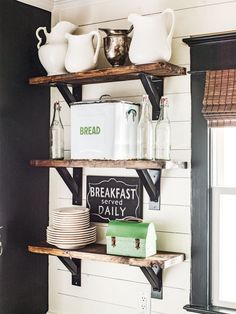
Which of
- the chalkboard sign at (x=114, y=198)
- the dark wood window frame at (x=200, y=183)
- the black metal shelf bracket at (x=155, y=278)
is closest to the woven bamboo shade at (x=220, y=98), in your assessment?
the dark wood window frame at (x=200, y=183)

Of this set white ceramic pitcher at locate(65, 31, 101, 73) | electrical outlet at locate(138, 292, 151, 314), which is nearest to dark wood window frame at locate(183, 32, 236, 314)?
→ electrical outlet at locate(138, 292, 151, 314)

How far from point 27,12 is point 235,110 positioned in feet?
3.98

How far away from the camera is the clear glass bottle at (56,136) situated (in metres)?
2.56

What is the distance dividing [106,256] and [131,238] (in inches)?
5.8

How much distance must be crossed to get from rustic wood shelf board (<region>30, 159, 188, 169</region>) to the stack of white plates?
0.24 metres

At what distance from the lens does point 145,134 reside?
90.4 inches

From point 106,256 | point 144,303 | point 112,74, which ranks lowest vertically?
point 144,303

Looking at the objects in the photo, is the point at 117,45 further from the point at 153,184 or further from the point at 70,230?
the point at 70,230

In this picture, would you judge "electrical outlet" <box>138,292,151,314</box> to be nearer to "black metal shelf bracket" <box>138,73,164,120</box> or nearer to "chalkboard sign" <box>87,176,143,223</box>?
"chalkboard sign" <box>87,176,143,223</box>

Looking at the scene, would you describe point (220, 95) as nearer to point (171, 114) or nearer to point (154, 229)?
point (171, 114)

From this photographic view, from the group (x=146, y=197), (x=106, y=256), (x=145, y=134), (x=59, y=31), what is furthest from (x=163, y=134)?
(x=59, y=31)

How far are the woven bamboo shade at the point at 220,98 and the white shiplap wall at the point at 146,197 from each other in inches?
5.3

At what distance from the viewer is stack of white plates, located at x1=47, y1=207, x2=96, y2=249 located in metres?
2.42

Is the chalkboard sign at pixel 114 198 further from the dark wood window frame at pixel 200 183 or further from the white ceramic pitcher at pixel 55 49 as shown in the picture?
the white ceramic pitcher at pixel 55 49
